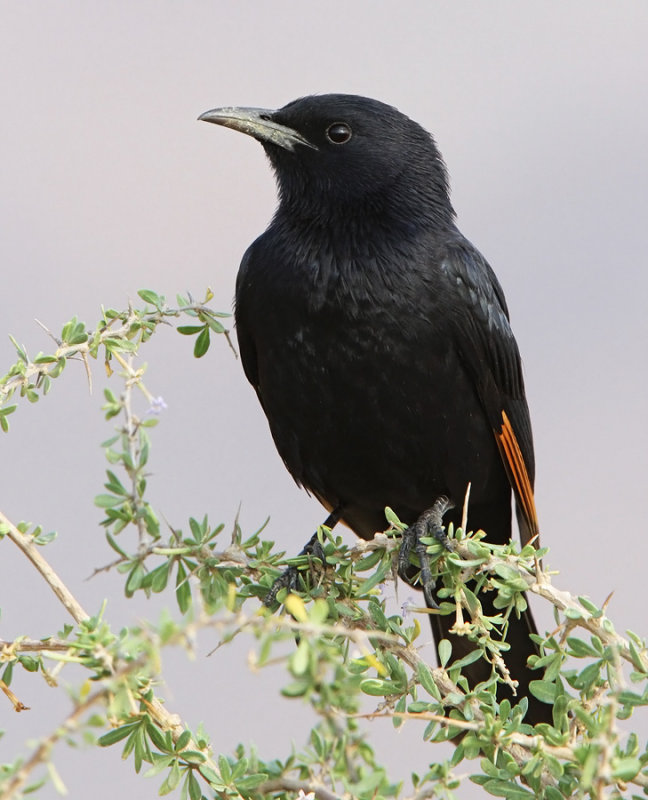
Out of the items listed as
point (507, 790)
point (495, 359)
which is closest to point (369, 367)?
point (495, 359)

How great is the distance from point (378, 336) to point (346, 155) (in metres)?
0.75

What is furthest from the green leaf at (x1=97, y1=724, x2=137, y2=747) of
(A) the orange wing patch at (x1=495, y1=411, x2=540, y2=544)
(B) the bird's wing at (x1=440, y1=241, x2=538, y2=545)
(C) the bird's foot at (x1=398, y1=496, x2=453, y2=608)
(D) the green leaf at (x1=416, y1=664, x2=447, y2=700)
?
(A) the orange wing patch at (x1=495, y1=411, x2=540, y2=544)

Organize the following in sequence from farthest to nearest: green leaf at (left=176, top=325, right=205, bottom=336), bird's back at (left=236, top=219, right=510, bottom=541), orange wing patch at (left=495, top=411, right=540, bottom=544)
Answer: orange wing patch at (left=495, top=411, right=540, bottom=544) < bird's back at (left=236, top=219, right=510, bottom=541) < green leaf at (left=176, top=325, right=205, bottom=336)

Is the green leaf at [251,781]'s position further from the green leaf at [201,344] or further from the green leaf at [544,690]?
the green leaf at [201,344]

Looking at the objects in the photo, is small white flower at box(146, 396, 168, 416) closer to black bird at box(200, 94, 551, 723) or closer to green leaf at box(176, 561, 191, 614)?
green leaf at box(176, 561, 191, 614)

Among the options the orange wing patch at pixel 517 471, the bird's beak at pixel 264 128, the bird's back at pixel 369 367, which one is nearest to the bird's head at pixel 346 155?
the bird's beak at pixel 264 128

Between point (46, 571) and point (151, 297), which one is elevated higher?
point (151, 297)

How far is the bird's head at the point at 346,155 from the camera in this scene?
3.51 m

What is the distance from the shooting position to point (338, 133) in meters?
3.61

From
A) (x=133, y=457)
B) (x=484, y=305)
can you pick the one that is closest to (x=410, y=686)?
(x=133, y=457)

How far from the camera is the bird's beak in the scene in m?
3.60

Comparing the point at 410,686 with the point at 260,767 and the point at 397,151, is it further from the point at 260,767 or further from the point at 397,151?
the point at 397,151

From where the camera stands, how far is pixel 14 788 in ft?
3.47

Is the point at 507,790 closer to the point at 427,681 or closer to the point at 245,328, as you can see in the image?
the point at 427,681
